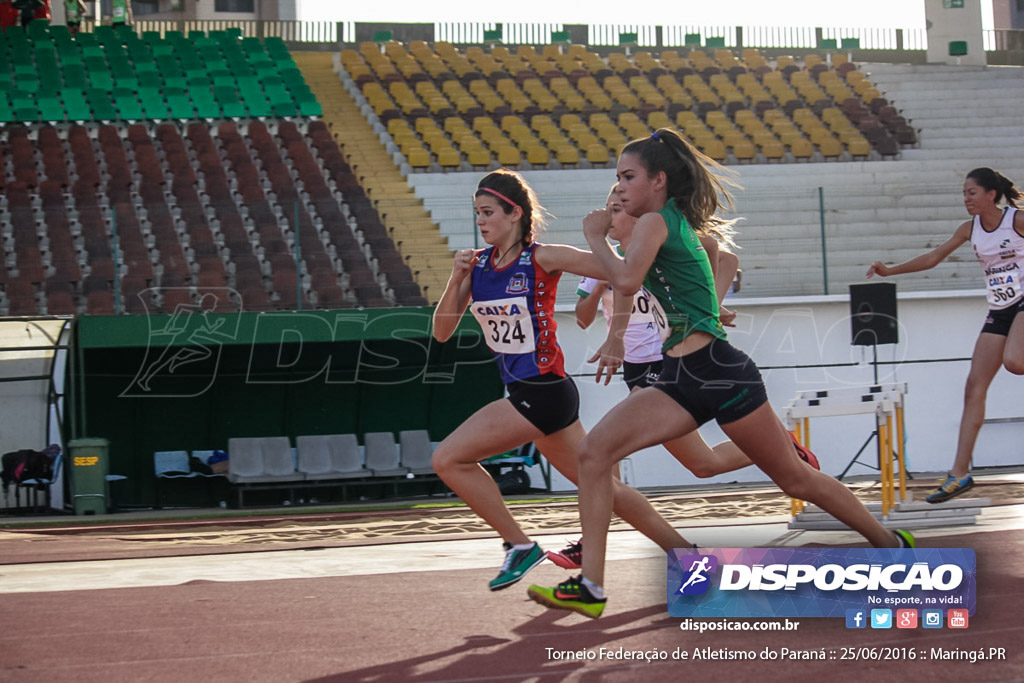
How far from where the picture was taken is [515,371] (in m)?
4.78

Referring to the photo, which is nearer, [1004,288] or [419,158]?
[1004,288]

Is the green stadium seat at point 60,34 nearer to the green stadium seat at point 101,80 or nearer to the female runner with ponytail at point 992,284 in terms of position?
the green stadium seat at point 101,80

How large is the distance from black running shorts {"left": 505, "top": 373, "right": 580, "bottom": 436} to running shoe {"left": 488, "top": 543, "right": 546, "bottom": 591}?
512 millimetres

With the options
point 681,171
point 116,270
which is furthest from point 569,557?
point 116,270

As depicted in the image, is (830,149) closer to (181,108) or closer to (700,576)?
(181,108)

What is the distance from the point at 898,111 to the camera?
25266 mm

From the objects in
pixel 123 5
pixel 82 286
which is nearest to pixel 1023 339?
pixel 82 286

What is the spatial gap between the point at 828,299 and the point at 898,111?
12108mm

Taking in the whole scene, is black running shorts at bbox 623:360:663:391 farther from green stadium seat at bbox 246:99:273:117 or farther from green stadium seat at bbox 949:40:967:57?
green stadium seat at bbox 949:40:967:57

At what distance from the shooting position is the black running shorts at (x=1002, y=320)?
6.94 meters

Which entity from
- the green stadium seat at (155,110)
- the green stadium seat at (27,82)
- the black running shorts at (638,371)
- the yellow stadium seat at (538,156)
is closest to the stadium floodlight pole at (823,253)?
the yellow stadium seat at (538,156)

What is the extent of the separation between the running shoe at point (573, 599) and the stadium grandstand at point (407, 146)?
399 inches

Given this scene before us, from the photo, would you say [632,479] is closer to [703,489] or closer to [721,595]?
[703,489]

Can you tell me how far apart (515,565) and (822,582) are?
4.37 ft
